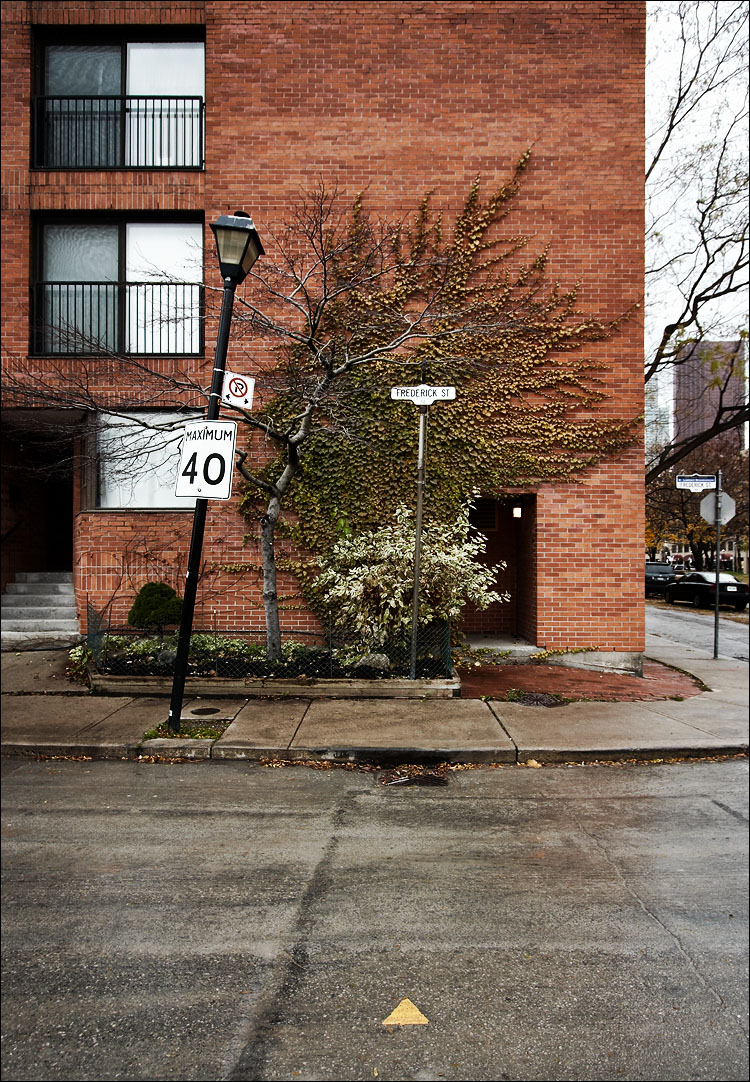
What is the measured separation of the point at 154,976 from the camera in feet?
9.12

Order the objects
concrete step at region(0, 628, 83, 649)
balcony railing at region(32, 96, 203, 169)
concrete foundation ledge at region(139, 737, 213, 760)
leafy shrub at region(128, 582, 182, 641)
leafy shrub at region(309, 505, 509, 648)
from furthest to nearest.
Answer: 1. balcony railing at region(32, 96, 203, 169)
2. concrete step at region(0, 628, 83, 649)
3. leafy shrub at region(128, 582, 182, 641)
4. leafy shrub at region(309, 505, 509, 648)
5. concrete foundation ledge at region(139, 737, 213, 760)

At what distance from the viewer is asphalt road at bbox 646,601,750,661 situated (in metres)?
14.4

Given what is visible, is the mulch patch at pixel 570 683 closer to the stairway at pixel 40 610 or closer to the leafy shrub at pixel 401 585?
the leafy shrub at pixel 401 585

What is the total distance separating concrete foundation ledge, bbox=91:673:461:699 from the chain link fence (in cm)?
18

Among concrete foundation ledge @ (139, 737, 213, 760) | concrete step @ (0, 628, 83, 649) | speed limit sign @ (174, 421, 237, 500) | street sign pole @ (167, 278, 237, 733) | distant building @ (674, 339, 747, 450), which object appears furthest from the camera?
distant building @ (674, 339, 747, 450)

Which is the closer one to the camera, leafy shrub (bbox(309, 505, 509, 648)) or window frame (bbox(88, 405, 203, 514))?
leafy shrub (bbox(309, 505, 509, 648))

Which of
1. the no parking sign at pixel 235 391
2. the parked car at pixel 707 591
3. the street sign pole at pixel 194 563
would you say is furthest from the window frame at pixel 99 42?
the parked car at pixel 707 591

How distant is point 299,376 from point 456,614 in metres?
4.16

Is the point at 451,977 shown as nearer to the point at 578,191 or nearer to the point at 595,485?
the point at 595,485

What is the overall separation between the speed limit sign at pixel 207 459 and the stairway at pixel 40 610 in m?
5.45

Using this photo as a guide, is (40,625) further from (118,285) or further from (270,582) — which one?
(118,285)

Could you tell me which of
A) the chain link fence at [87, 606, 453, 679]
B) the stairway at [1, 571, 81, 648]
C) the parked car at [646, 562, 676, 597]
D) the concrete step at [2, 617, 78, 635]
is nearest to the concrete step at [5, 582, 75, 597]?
the stairway at [1, 571, 81, 648]

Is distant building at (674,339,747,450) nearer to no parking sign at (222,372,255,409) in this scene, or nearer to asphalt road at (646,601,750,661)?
asphalt road at (646,601,750,661)

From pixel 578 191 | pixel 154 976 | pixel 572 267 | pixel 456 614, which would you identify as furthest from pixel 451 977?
pixel 578 191
